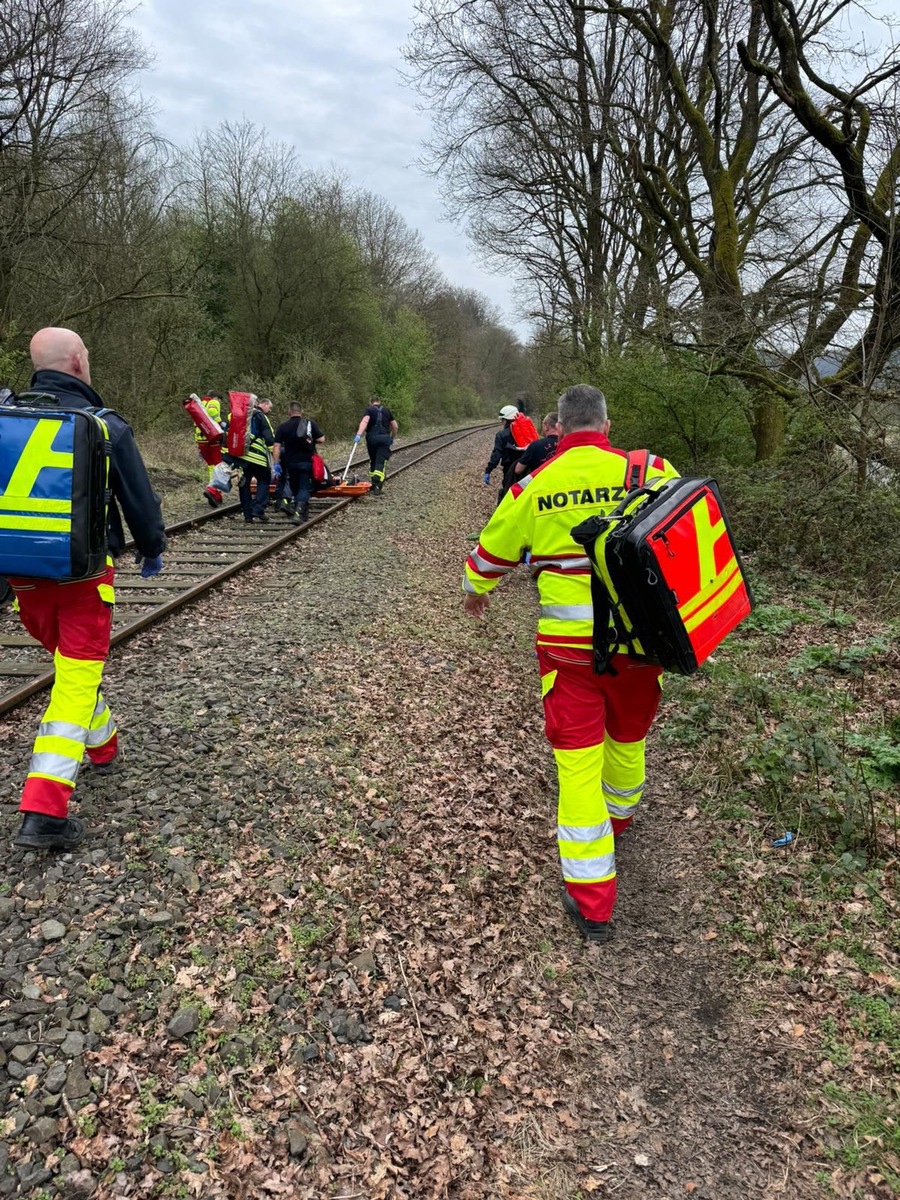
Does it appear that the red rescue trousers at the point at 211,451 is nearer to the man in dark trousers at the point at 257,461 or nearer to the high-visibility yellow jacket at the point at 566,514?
the man in dark trousers at the point at 257,461

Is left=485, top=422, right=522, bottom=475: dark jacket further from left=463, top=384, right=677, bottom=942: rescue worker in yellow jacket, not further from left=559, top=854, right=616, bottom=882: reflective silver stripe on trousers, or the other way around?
left=559, top=854, right=616, bottom=882: reflective silver stripe on trousers

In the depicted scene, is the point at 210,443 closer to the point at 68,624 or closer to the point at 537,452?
the point at 537,452

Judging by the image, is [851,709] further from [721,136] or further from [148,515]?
[721,136]

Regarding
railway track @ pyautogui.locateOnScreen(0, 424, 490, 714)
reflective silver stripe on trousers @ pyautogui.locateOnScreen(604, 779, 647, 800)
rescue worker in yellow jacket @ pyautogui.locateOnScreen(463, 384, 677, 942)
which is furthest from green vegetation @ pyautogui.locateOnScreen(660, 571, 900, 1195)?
railway track @ pyautogui.locateOnScreen(0, 424, 490, 714)

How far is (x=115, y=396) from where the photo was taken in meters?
18.8

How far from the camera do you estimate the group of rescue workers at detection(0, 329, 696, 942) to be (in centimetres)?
317

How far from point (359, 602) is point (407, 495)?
813 cm

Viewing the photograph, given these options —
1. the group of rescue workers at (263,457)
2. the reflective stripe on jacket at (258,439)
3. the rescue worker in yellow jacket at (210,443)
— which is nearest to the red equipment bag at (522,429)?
the group of rescue workers at (263,457)

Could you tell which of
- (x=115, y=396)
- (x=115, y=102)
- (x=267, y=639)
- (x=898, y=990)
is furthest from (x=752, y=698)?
(x=115, y=396)

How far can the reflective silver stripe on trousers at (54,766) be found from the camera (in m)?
3.15

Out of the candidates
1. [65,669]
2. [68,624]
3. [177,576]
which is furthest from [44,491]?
[177,576]

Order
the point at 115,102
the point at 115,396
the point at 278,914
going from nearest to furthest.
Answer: the point at 278,914
the point at 115,102
the point at 115,396

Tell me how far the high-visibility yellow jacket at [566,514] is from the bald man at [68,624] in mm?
1819

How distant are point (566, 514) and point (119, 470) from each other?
7.12 feet
